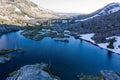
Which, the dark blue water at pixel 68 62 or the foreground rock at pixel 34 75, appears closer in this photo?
the foreground rock at pixel 34 75

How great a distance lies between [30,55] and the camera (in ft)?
400

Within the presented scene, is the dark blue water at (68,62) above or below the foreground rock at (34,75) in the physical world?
below

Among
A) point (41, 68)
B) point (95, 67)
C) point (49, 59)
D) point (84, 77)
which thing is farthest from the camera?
point (49, 59)

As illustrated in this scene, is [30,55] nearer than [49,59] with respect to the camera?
No

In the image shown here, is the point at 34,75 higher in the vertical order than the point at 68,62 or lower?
higher

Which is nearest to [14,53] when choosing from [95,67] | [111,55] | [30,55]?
[30,55]

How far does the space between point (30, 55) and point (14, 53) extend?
12.5m

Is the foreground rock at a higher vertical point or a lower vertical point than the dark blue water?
higher

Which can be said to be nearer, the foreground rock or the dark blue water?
the foreground rock

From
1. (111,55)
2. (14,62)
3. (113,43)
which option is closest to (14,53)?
(14,62)

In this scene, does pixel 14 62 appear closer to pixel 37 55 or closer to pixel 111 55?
pixel 37 55

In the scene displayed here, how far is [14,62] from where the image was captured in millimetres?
105312

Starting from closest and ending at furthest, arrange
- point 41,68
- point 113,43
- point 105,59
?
point 41,68 → point 105,59 → point 113,43

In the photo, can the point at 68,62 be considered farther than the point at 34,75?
Yes
